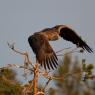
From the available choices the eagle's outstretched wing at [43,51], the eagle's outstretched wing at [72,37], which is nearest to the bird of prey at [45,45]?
the eagle's outstretched wing at [43,51]

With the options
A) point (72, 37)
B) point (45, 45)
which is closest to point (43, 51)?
point (45, 45)

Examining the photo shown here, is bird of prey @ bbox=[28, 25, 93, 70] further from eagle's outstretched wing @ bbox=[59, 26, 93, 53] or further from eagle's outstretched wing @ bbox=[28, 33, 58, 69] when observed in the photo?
eagle's outstretched wing @ bbox=[59, 26, 93, 53]

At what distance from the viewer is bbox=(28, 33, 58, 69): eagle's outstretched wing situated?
15.8 m

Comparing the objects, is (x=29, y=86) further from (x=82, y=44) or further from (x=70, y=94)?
(x=70, y=94)

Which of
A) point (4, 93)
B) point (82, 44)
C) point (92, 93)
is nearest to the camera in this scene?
point (82, 44)

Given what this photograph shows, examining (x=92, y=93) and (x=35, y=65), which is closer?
(x=35, y=65)

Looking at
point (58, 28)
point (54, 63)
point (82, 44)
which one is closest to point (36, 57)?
point (54, 63)

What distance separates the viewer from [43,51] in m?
16.4

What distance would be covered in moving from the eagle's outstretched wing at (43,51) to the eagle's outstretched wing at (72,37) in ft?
7.70

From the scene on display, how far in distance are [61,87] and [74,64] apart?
279cm

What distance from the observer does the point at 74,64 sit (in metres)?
37.7

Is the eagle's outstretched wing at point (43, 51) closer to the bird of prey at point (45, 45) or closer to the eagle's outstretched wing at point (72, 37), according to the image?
the bird of prey at point (45, 45)

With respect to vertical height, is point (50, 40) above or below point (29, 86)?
above

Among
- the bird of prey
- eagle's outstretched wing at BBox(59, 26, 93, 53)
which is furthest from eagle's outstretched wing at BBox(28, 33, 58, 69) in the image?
eagle's outstretched wing at BBox(59, 26, 93, 53)
